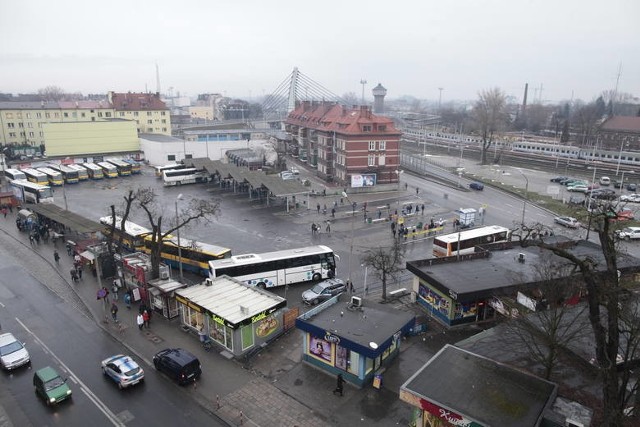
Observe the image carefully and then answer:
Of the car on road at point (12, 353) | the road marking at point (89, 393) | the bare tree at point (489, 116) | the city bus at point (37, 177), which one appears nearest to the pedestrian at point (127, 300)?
the road marking at point (89, 393)

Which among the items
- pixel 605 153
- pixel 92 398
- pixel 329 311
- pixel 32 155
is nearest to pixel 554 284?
pixel 329 311

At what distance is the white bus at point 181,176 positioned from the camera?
189 feet

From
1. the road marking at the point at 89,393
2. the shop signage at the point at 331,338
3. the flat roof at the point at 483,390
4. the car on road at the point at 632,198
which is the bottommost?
the road marking at the point at 89,393

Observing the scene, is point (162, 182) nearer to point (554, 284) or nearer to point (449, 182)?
point (449, 182)

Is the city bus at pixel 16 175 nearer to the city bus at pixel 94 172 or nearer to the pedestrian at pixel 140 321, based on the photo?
the city bus at pixel 94 172

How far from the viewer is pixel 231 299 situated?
69.8ft

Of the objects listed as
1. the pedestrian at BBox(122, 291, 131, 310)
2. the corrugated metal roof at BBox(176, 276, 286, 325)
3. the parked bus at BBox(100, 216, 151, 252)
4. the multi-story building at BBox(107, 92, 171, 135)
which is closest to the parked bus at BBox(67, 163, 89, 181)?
the parked bus at BBox(100, 216, 151, 252)

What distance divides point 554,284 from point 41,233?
3789 centimetres

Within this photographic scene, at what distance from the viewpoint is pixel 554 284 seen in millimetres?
16281

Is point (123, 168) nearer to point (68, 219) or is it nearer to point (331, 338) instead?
point (68, 219)

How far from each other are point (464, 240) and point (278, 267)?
Answer: 557 inches

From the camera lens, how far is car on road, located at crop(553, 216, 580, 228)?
135 feet

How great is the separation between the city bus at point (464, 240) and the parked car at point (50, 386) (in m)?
23.7

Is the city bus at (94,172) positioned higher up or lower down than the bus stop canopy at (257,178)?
lower down
